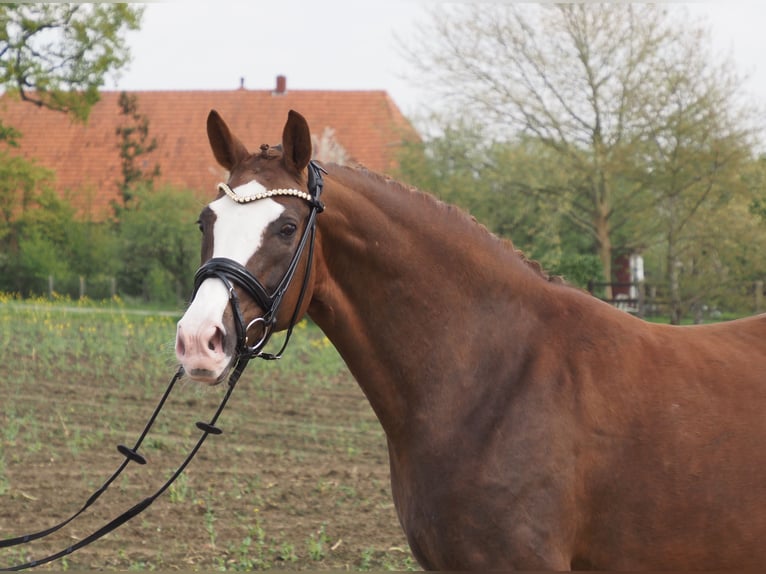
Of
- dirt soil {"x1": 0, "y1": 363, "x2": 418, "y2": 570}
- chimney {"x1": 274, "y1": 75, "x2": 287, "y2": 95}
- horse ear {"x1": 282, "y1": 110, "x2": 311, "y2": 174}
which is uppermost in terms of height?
chimney {"x1": 274, "y1": 75, "x2": 287, "y2": 95}

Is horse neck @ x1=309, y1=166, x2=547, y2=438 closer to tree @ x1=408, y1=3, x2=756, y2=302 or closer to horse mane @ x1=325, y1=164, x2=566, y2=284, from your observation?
horse mane @ x1=325, y1=164, x2=566, y2=284

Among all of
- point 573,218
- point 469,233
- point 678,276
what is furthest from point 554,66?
point 469,233

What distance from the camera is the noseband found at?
2.80m

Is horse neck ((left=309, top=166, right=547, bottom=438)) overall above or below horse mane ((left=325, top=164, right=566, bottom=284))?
below

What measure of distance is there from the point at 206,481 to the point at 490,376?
4864 mm

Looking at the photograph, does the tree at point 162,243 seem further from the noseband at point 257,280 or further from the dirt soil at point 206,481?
the noseband at point 257,280

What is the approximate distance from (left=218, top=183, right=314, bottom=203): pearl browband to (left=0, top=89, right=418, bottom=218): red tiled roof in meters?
30.9

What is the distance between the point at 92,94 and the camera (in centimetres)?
2492

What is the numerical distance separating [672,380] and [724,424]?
22cm

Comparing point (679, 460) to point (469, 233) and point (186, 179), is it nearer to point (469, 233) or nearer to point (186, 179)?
point (469, 233)

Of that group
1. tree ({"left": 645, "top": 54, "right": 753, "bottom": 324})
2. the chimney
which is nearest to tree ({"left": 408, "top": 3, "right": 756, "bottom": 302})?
tree ({"left": 645, "top": 54, "right": 753, "bottom": 324})

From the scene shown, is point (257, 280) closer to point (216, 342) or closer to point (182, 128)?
point (216, 342)

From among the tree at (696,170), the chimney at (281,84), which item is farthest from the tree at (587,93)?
the chimney at (281,84)

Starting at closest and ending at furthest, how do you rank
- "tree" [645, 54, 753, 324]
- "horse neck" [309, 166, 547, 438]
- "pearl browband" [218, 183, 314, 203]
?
1. "pearl browband" [218, 183, 314, 203]
2. "horse neck" [309, 166, 547, 438]
3. "tree" [645, 54, 753, 324]
